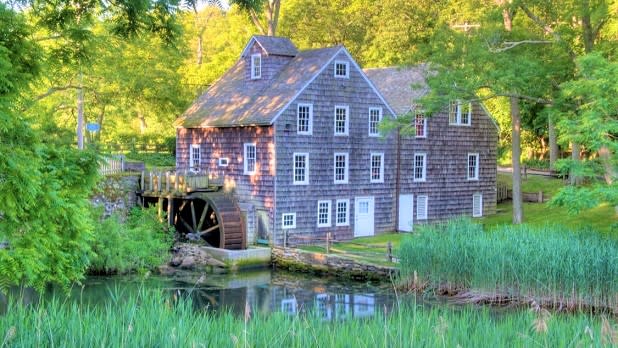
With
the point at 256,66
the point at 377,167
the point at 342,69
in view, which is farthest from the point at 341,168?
the point at 256,66

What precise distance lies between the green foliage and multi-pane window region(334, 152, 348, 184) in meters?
6.92

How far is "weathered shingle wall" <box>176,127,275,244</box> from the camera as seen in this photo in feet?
89.4

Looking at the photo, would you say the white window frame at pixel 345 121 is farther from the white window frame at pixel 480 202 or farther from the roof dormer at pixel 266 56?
the white window frame at pixel 480 202

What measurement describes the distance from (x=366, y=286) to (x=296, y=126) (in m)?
7.64

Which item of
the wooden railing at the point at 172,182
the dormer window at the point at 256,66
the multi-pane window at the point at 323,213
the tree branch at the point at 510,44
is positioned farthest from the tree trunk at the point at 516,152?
the wooden railing at the point at 172,182

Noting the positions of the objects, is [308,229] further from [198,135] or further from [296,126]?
[198,135]

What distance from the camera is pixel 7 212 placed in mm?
7910

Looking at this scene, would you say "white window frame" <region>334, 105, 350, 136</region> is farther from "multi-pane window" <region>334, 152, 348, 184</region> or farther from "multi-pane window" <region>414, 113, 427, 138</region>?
"multi-pane window" <region>414, 113, 427, 138</region>

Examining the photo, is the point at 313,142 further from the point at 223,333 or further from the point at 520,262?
the point at 223,333

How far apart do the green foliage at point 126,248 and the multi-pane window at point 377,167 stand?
8.62 meters

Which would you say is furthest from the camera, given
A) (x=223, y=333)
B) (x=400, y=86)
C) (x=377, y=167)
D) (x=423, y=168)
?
(x=400, y=86)

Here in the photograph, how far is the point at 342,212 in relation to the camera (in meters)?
29.0

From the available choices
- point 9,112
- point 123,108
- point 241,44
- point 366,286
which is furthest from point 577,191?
point 241,44

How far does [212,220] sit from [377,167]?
273 inches
